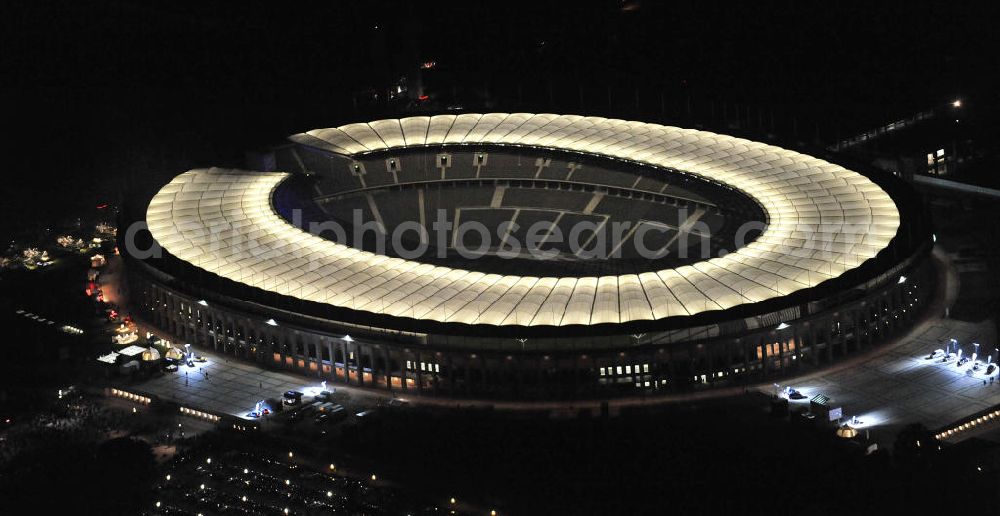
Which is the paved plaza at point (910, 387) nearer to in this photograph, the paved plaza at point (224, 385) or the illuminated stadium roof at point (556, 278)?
the illuminated stadium roof at point (556, 278)

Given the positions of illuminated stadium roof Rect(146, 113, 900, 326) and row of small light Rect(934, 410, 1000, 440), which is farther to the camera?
illuminated stadium roof Rect(146, 113, 900, 326)

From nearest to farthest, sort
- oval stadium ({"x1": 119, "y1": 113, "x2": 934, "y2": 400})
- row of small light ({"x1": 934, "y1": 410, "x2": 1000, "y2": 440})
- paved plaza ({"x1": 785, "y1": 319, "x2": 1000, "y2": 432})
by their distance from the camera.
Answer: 1. row of small light ({"x1": 934, "y1": 410, "x2": 1000, "y2": 440})
2. paved plaza ({"x1": 785, "y1": 319, "x2": 1000, "y2": 432})
3. oval stadium ({"x1": 119, "y1": 113, "x2": 934, "y2": 400})

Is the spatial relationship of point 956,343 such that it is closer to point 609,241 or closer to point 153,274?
point 609,241

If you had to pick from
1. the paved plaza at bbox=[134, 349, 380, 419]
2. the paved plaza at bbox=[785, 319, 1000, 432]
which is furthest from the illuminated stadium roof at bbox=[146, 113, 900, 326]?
the paved plaza at bbox=[785, 319, 1000, 432]

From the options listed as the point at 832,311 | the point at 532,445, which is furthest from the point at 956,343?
the point at 532,445

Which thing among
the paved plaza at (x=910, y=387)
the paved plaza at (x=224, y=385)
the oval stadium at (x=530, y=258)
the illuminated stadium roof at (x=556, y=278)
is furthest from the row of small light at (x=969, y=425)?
the paved plaza at (x=224, y=385)

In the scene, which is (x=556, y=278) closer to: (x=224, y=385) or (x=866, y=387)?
(x=866, y=387)

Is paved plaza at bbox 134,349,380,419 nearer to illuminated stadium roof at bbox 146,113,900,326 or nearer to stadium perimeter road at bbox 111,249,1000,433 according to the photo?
stadium perimeter road at bbox 111,249,1000,433
